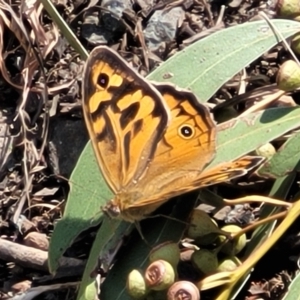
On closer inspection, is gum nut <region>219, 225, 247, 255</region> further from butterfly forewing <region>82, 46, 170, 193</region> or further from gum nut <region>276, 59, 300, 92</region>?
gum nut <region>276, 59, 300, 92</region>

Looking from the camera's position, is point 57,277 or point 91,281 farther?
point 57,277

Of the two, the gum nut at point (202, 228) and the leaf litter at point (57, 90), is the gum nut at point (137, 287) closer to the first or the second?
the gum nut at point (202, 228)

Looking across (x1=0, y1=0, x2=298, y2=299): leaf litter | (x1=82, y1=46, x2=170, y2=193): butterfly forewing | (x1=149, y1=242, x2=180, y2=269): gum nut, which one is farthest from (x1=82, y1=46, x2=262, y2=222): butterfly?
(x1=0, y1=0, x2=298, y2=299): leaf litter

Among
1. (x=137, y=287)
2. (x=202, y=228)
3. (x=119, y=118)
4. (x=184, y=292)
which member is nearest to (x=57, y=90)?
(x=119, y=118)

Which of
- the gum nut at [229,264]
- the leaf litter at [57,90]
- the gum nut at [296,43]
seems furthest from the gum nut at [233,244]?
the gum nut at [296,43]

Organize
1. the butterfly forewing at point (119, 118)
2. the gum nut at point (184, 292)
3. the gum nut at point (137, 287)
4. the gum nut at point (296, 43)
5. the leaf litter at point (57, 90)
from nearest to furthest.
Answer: the gum nut at point (184, 292) < the gum nut at point (137, 287) < the butterfly forewing at point (119, 118) < the gum nut at point (296, 43) < the leaf litter at point (57, 90)

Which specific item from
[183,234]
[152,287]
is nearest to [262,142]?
[183,234]

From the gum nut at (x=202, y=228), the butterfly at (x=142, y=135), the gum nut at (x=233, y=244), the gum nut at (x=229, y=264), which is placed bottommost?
the gum nut at (x=229, y=264)

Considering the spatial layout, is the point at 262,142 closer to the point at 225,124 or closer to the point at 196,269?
the point at 225,124
